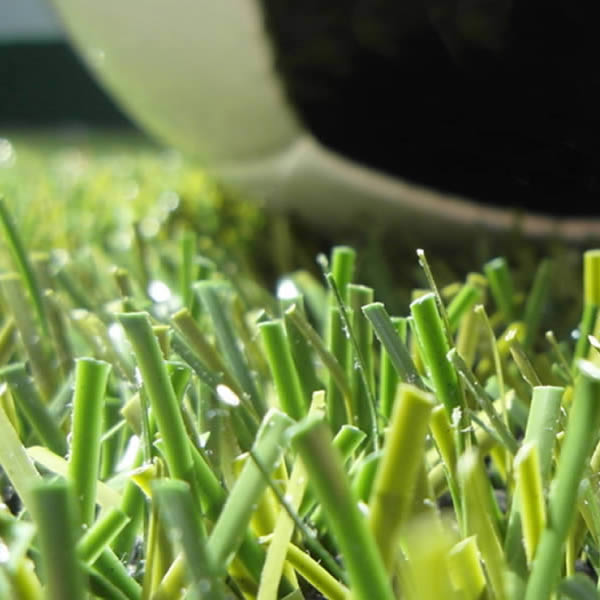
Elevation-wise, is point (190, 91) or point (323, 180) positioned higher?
point (190, 91)

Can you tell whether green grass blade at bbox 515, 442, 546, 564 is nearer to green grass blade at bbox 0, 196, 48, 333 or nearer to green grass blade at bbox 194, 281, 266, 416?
green grass blade at bbox 194, 281, 266, 416

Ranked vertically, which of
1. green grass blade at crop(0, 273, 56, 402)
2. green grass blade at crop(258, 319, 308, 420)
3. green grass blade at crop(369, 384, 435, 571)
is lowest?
green grass blade at crop(0, 273, 56, 402)

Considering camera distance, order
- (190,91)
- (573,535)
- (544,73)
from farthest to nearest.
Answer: (190,91), (544,73), (573,535)

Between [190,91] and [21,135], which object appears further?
[21,135]

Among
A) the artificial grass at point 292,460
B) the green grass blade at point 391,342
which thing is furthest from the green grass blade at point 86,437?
the green grass blade at point 391,342

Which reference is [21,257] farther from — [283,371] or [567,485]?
[567,485]

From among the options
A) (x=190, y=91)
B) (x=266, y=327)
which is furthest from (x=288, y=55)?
(x=266, y=327)

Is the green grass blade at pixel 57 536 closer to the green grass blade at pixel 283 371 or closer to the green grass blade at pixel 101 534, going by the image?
the green grass blade at pixel 101 534

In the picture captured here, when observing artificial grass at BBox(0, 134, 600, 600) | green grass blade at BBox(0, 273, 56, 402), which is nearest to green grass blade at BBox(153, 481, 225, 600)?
artificial grass at BBox(0, 134, 600, 600)

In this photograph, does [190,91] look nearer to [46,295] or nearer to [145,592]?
[46,295]
